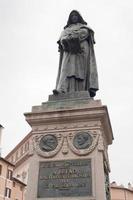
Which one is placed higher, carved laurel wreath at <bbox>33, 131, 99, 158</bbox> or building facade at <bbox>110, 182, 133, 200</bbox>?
building facade at <bbox>110, 182, 133, 200</bbox>

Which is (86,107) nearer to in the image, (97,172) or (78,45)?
(97,172)

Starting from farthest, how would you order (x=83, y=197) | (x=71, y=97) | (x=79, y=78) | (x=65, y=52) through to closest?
1. (x=65, y=52)
2. (x=79, y=78)
3. (x=71, y=97)
4. (x=83, y=197)

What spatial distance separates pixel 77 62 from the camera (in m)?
10.0

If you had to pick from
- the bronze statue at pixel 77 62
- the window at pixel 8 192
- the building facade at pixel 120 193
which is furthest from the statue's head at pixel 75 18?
the building facade at pixel 120 193

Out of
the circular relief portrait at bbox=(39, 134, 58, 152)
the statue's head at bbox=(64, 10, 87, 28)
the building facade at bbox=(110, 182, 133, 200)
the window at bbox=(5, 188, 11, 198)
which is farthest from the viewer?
the building facade at bbox=(110, 182, 133, 200)

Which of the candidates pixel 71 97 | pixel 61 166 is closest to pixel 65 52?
pixel 71 97

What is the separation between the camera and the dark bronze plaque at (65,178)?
24.4 ft

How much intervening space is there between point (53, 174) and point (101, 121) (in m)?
1.82

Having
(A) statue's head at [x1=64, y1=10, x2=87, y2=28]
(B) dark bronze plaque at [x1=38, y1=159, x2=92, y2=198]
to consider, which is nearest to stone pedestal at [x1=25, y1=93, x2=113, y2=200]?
(B) dark bronze plaque at [x1=38, y1=159, x2=92, y2=198]

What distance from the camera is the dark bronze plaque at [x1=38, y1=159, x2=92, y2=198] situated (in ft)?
24.4

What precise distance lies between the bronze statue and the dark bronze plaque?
2403mm

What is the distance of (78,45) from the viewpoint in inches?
394

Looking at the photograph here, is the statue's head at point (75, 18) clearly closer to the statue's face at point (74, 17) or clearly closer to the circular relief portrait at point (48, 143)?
the statue's face at point (74, 17)

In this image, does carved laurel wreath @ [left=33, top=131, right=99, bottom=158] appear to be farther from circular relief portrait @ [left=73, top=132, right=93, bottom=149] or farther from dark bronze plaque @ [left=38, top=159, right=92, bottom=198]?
dark bronze plaque @ [left=38, top=159, right=92, bottom=198]
